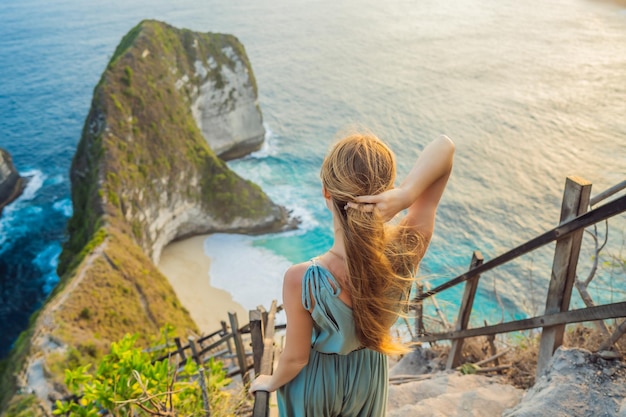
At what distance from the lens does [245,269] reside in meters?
22.8

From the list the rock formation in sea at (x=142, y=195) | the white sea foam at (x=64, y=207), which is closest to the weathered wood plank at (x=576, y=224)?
the rock formation in sea at (x=142, y=195)

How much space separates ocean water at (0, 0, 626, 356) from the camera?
22.8 m

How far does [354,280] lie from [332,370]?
0.61 metres

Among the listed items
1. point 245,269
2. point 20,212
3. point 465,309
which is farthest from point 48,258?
point 465,309

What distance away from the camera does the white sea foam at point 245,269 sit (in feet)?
69.4

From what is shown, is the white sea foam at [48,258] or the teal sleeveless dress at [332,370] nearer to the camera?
the teal sleeveless dress at [332,370]

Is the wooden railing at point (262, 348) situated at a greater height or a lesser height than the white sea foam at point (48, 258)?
greater

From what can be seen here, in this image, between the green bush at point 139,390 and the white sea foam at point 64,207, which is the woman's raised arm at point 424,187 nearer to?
the green bush at point 139,390

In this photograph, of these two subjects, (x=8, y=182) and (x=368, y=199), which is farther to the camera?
(x=8, y=182)

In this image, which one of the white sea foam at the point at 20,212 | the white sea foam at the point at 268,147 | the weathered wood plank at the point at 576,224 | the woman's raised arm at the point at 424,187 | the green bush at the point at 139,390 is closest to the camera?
the woman's raised arm at the point at 424,187

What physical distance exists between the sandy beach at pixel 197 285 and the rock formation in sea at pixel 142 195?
712 mm

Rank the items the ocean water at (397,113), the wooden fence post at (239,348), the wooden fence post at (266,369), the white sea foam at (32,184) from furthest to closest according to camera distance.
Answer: the white sea foam at (32,184) < the ocean water at (397,113) < the wooden fence post at (239,348) < the wooden fence post at (266,369)

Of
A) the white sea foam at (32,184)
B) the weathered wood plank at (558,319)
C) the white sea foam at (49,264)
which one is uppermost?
the weathered wood plank at (558,319)

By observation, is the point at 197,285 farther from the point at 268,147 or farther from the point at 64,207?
the point at 268,147
